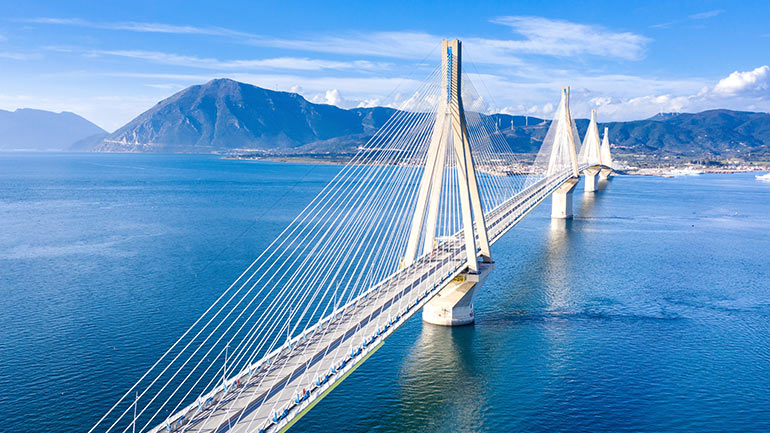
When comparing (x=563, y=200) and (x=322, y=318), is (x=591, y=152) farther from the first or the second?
(x=322, y=318)

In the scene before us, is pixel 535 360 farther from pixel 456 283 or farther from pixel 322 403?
pixel 322 403

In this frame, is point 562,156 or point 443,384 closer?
point 443,384

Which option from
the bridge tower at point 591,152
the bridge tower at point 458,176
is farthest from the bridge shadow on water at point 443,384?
the bridge tower at point 591,152

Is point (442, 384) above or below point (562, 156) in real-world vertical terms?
below

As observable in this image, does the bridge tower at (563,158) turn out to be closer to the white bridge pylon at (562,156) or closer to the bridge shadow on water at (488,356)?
the white bridge pylon at (562,156)

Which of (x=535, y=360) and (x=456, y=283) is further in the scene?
(x=456, y=283)

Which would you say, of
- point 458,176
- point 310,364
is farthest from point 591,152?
point 310,364

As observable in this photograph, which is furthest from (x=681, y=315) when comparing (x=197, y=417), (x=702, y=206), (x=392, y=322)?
(x=702, y=206)
